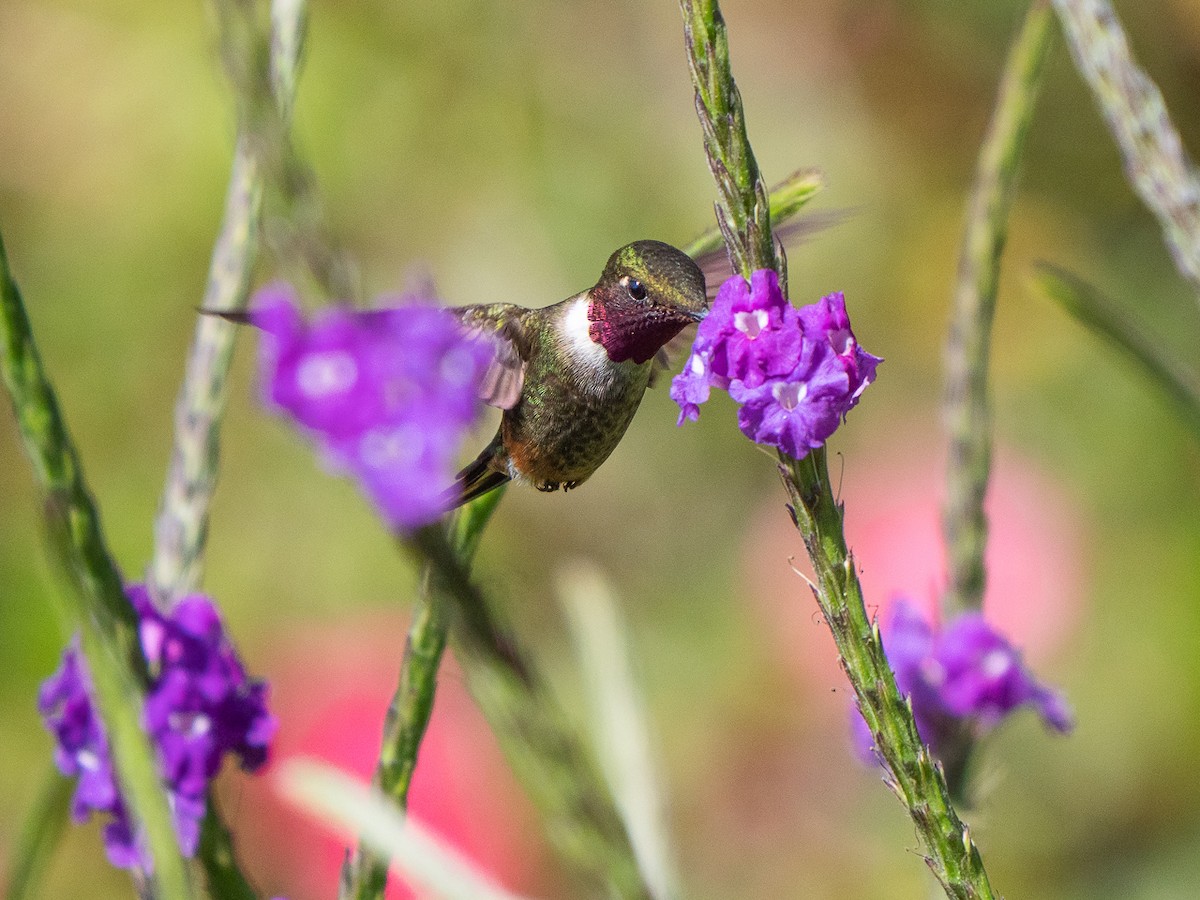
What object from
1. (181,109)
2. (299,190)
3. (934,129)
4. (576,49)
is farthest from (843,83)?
(299,190)

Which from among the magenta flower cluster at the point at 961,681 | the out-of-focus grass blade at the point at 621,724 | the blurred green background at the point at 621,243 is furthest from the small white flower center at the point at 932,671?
the blurred green background at the point at 621,243

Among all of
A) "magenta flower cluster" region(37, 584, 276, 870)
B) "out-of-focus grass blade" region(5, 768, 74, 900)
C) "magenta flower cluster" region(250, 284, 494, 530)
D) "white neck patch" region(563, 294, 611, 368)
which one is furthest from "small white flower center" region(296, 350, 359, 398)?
"white neck patch" region(563, 294, 611, 368)

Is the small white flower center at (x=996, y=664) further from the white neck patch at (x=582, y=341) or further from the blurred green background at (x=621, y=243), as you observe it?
the blurred green background at (x=621, y=243)

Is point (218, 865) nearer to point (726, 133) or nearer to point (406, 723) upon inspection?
point (406, 723)

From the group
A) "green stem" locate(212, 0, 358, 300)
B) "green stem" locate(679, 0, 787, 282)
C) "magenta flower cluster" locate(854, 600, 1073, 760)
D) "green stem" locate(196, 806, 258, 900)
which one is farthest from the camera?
"magenta flower cluster" locate(854, 600, 1073, 760)

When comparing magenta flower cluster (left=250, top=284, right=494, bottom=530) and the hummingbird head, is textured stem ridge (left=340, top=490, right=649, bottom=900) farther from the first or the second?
the hummingbird head

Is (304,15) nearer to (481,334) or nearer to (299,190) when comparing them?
(481,334)
